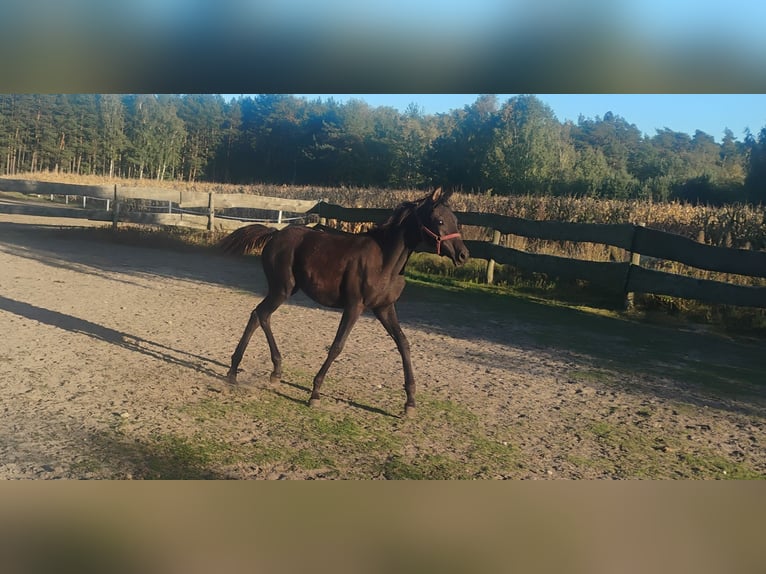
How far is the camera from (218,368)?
5113mm

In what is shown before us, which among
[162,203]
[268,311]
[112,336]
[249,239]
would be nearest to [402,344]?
[268,311]

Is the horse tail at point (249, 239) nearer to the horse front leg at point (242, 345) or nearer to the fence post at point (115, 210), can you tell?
the horse front leg at point (242, 345)

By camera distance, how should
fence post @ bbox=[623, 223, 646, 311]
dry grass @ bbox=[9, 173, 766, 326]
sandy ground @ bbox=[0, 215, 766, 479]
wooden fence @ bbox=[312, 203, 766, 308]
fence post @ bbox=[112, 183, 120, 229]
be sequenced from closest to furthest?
1. sandy ground @ bbox=[0, 215, 766, 479]
2. dry grass @ bbox=[9, 173, 766, 326]
3. fence post @ bbox=[112, 183, 120, 229]
4. wooden fence @ bbox=[312, 203, 766, 308]
5. fence post @ bbox=[623, 223, 646, 311]

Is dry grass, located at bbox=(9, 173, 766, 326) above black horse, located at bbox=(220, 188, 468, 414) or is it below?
above

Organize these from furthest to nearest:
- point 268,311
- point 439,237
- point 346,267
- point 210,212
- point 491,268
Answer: point 491,268, point 210,212, point 268,311, point 346,267, point 439,237

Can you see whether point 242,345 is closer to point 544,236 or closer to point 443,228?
point 443,228

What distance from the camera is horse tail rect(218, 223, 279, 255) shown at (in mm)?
4492

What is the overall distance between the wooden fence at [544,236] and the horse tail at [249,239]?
121 centimetres

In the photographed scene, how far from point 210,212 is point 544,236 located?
431cm

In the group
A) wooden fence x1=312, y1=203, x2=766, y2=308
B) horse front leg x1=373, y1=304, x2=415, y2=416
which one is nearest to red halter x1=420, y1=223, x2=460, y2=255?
horse front leg x1=373, y1=304, x2=415, y2=416

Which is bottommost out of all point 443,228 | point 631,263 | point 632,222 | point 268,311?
point 268,311

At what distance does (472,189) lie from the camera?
5.08 m

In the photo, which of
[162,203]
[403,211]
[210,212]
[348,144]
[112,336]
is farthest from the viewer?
[162,203]

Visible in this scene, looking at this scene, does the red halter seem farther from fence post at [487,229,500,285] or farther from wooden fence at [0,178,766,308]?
fence post at [487,229,500,285]
